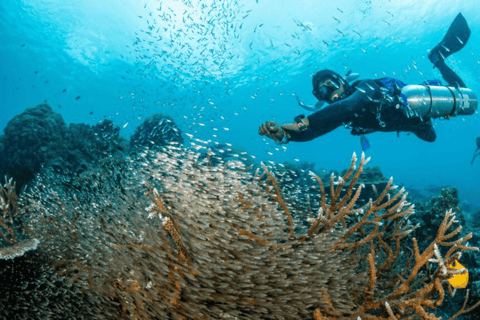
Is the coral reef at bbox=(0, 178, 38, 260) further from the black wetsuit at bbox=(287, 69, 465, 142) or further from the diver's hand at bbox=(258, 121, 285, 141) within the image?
the black wetsuit at bbox=(287, 69, 465, 142)

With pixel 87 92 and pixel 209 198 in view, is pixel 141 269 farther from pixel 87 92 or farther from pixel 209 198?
pixel 87 92

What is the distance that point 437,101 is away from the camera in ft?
17.8

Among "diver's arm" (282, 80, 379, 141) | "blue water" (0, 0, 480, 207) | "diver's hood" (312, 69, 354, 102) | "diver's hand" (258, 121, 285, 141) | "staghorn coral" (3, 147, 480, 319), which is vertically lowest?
"staghorn coral" (3, 147, 480, 319)

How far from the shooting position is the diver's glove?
334 centimetres

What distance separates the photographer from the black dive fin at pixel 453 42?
702 cm

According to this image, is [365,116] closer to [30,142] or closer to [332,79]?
[332,79]

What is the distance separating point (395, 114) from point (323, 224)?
3499 millimetres

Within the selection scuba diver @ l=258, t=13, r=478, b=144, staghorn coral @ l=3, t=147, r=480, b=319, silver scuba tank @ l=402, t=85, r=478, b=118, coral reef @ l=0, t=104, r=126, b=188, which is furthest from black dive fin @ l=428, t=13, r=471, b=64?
coral reef @ l=0, t=104, r=126, b=188

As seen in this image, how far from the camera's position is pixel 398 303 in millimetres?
2373

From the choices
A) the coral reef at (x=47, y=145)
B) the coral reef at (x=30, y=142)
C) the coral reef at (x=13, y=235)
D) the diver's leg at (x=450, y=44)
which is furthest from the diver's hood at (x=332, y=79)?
the coral reef at (x=30, y=142)

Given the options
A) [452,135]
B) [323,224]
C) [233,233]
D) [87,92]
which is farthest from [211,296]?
[452,135]

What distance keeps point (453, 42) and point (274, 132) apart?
7.22 meters

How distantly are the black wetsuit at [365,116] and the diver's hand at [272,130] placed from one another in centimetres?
18

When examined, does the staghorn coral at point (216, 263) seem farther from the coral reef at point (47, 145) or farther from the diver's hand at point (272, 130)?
the coral reef at point (47, 145)
